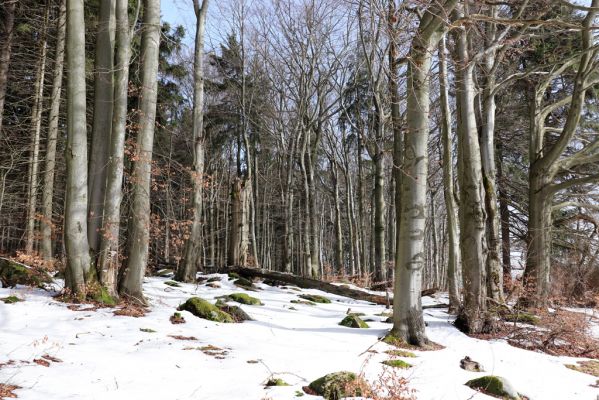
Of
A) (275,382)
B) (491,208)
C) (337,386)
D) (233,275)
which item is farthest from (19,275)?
(491,208)

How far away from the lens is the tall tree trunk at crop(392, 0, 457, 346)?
20.5ft

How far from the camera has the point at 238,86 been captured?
71.2 ft

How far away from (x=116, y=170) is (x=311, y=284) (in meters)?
6.59

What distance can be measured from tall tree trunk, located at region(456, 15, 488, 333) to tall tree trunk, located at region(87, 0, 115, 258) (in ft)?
19.6

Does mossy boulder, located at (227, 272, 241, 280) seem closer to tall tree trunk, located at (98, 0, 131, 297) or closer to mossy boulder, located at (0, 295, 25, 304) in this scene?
tall tree trunk, located at (98, 0, 131, 297)

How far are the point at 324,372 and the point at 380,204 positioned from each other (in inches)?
381

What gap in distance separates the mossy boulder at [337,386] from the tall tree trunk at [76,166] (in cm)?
450

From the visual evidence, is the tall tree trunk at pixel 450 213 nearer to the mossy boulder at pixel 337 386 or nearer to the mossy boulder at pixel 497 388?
the mossy boulder at pixel 497 388

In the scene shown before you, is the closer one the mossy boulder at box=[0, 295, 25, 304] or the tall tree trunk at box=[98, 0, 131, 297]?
the mossy boulder at box=[0, 295, 25, 304]

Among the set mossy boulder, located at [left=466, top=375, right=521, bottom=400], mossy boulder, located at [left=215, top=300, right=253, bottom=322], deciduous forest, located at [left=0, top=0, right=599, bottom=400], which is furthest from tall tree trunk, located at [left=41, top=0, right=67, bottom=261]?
mossy boulder, located at [left=466, top=375, right=521, bottom=400]

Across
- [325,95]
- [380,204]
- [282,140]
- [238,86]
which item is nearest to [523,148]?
[380,204]

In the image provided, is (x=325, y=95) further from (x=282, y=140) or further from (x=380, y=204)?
(x=380, y=204)

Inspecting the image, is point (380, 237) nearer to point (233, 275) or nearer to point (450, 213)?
point (450, 213)

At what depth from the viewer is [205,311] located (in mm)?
6887
